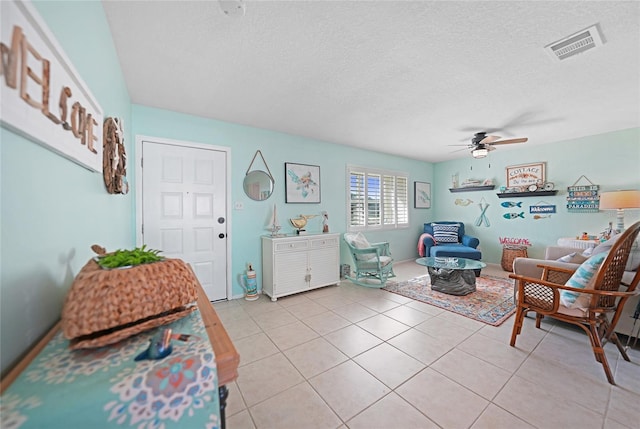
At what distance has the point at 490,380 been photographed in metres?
1.64

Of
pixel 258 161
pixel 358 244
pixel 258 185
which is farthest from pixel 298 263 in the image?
pixel 258 161

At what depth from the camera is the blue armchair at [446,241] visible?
427cm

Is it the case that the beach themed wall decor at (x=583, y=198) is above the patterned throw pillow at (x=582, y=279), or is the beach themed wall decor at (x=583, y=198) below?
above

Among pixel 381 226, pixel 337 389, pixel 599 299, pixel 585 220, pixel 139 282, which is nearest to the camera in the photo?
pixel 139 282

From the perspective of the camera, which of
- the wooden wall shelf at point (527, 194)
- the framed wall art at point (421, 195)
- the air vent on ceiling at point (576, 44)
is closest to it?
the air vent on ceiling at point (576, 44)

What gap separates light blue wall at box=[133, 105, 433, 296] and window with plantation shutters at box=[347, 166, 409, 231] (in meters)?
0.20

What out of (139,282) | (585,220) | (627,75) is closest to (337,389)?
(139,282)

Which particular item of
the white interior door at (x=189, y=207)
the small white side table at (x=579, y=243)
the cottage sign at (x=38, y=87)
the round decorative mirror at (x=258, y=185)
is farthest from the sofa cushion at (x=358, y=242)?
the cottage sign at (x=38, y=87)

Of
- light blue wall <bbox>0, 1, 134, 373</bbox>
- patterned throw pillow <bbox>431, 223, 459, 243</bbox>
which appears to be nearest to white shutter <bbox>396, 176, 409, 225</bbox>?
patterned throw pillow <bbox>431, 223, 459, 243</bbox>

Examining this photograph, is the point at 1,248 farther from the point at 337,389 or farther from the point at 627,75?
the point at 627,75

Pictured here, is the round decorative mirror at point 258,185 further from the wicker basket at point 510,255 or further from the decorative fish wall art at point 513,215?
the decorative fish wall art at point 513,215

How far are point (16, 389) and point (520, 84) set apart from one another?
3.48 meters

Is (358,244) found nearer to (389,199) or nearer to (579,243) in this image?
(389,199)

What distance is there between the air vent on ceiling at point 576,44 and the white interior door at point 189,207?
11.0 ft
